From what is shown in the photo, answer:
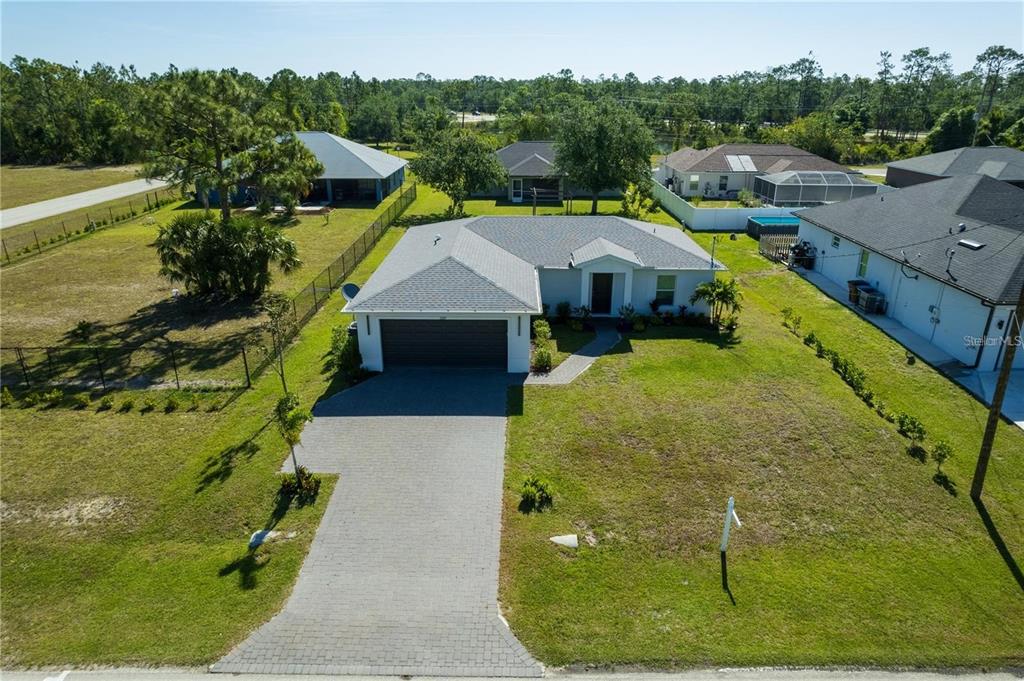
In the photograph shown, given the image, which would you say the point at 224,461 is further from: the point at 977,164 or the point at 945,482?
the point at 977,164

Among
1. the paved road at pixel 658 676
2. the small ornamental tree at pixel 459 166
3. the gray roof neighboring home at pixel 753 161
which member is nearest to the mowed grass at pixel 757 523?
the paved road at pixel 658 676

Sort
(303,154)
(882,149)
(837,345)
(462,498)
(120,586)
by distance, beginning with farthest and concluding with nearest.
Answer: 1. (882,149)
2. (303,154)
3. (837,345)
4. (462,498)
5. (120,586)

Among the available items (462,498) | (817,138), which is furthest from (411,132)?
(462,498)

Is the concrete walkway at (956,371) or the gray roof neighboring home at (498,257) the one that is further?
the gray roof neighboring home at (498,257)

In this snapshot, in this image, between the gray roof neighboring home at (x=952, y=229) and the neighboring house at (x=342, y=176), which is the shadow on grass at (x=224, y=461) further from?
the neighboring house at (x=342, y=176)

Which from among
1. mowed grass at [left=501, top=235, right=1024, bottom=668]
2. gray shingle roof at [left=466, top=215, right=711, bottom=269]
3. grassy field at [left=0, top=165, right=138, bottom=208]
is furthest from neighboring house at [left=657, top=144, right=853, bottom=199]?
grassy field at [left=0, top=165, right=138, bottom=208]

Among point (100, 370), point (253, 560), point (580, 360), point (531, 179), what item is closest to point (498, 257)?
point (580, 360)

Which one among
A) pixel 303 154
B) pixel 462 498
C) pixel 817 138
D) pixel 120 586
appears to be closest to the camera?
pixel 120 586

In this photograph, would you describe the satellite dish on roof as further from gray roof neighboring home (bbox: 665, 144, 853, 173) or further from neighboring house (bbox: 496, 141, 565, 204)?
gray roof neighboring home (bbox: 665, 144, 853, 173)

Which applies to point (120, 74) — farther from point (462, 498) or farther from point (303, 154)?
point (462, 498)
